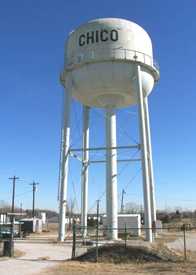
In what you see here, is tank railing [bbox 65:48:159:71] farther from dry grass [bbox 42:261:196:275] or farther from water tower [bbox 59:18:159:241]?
dry grass [bbox 42:261:196:275]

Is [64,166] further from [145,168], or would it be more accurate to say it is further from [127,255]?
[127,255]

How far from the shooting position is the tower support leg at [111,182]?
1337 inches

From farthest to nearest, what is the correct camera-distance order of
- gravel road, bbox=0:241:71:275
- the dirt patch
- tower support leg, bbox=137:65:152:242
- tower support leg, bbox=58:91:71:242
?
tower support leg, bbox=58:91:71:242 < tower support leg, bbox=137:65:152:242 < the dirt patch < gravel road, bbox=0:241:71:275

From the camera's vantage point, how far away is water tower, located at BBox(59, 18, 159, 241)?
32.9 m

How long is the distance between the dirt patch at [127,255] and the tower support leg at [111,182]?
1203 cm

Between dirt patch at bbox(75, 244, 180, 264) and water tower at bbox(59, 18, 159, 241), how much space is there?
35.0 feet

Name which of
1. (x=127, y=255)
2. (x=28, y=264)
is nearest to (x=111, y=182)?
(x=127, y=255)

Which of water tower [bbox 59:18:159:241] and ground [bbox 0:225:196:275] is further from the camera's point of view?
water tower [bbox 59:18:159:241]

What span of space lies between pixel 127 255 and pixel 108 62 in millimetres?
16433

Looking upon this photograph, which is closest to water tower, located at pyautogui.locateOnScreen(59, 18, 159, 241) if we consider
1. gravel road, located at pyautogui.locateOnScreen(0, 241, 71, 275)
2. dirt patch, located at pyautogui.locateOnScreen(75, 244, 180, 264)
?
gravel road, located at pyautogui.locateOnScreen(0, 241, 71, 275)

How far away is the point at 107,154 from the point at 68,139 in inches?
135

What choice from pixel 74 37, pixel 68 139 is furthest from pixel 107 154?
pixel 74 37

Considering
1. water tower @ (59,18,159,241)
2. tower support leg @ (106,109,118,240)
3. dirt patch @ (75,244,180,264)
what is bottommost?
dirt patch @ (75,244,180,264)

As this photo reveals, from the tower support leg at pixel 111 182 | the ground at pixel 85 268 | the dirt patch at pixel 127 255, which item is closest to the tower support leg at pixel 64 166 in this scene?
the tower support leg at pixel 111 182
